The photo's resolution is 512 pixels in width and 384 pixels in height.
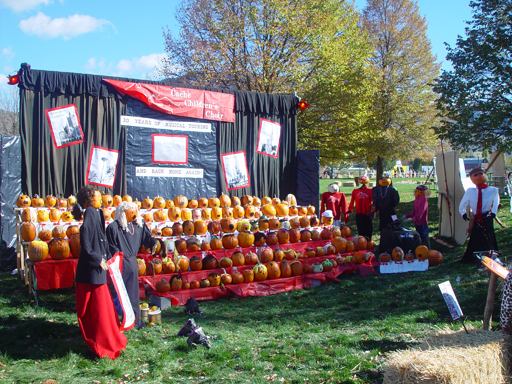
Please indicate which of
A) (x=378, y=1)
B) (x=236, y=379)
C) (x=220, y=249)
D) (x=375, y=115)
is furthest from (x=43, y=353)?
(x=378, y=1)

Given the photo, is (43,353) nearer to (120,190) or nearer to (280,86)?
(120,190)

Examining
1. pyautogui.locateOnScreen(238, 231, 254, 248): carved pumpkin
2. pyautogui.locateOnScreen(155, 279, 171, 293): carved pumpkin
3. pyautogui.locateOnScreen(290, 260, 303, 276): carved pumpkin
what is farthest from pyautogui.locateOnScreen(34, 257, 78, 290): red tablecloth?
pyautogui.locateOnScreen(290, 260, 303, 276): carved pumpkin

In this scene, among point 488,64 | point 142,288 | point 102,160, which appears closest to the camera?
point 142,288

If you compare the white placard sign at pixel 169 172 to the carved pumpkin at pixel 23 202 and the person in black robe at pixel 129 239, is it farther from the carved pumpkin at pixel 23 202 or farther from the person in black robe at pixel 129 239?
the person in black robe at pixel 129 239

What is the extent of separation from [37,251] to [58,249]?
32 centimetres

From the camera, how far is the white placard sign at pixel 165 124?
10.0 metres

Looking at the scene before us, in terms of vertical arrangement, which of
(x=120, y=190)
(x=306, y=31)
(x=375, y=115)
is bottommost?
(x=120, y=190)

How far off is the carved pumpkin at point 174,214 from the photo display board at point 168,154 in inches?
62.8

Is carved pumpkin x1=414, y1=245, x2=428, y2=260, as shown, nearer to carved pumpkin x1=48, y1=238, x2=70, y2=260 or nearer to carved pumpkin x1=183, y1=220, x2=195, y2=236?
carved pumpkin x1=183, y1=220, x2=195, y2=236

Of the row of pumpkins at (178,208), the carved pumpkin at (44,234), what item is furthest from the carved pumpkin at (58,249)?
the row of pumpkins at (178,208)

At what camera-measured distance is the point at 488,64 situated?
11.5m

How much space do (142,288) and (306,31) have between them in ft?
36.8

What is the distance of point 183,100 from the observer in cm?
1058

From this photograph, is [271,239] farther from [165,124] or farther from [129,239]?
[165,124]
